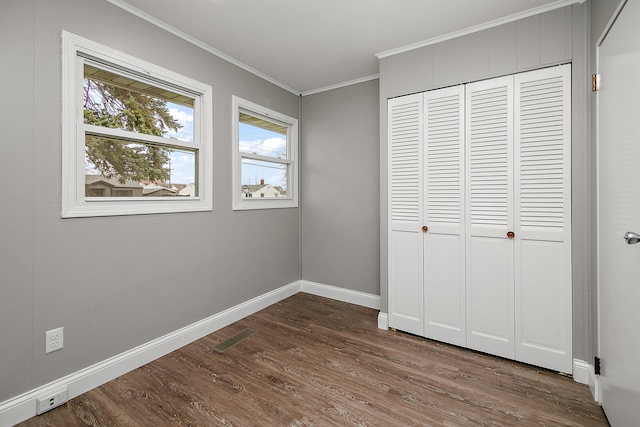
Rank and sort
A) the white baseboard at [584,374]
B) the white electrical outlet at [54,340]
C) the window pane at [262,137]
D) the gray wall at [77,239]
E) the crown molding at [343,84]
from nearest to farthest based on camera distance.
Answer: the gray wall at [77,239] < the white electrical outlet at [54,340] < the white baseboard at [584,374] < the window pane at [262,137] < the crown molding at [343,84]

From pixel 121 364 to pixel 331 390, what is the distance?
4.86ft

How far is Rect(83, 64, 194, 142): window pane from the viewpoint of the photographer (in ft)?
6.61

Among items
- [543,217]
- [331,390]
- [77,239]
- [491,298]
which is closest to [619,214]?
[543,217]

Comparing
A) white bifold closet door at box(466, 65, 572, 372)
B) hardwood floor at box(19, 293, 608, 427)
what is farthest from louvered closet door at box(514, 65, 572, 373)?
hardwood floor at box(19, 293, 608, 427)

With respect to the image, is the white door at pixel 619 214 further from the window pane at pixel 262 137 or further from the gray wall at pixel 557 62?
the window pane at pixel 262 137

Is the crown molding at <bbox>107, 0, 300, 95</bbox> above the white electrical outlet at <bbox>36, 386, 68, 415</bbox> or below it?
above

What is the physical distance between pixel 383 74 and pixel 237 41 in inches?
53.5

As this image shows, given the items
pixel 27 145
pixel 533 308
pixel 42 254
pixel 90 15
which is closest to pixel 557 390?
pixel 533 308

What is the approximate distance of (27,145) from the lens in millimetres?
1659

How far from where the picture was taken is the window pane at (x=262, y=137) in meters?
3.19

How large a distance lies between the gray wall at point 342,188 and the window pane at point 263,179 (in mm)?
332

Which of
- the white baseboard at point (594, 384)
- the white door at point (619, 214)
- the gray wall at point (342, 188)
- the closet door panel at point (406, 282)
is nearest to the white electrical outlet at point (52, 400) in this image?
the closet door panel at point (406, 282)

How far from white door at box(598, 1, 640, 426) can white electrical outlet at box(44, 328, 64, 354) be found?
300 cm

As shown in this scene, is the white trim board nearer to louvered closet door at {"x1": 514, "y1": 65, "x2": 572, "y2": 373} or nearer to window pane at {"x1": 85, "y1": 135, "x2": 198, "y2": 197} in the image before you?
window pane at {"x1": 85, "y1": 135, "x2": 198, "y2": 197}
